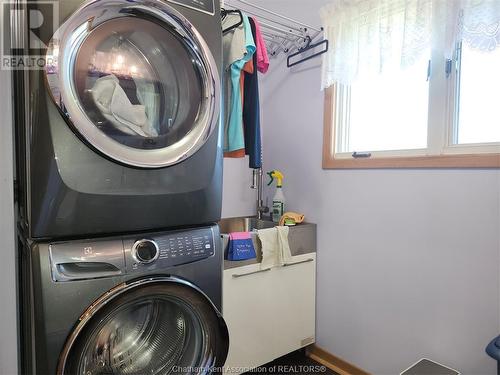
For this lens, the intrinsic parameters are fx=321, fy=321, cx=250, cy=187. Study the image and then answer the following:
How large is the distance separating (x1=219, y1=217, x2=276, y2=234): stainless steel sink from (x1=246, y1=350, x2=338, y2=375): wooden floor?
90 cm

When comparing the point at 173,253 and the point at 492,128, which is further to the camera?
the point at 492,128

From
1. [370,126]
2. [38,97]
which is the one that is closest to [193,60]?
[38,97]

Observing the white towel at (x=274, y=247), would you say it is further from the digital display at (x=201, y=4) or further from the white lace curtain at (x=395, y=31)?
the digital display at (x=201, y=4)

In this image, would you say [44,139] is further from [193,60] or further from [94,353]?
[94,353]

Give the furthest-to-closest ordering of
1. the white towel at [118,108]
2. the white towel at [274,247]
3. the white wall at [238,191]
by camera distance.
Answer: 1. the white wall at [238,191]
2. the white towel at [274,247]
3. the white towel at [118,108]

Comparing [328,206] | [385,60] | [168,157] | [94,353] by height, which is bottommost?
[94,353]

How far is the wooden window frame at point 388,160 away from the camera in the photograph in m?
1.45

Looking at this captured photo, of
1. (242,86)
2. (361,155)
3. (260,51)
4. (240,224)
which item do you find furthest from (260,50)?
(240,224)

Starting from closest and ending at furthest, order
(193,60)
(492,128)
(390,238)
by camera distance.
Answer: (193,60), (492,128), (390,238)

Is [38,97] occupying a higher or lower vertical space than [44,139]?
higher

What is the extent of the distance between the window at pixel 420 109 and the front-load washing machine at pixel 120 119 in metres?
1.02

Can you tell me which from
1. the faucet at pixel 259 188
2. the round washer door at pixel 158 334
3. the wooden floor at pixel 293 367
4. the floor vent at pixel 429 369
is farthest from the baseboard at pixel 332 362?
the round washer door at pixel 158 334

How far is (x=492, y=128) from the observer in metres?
1.50

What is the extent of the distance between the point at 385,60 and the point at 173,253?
4.63 feet
